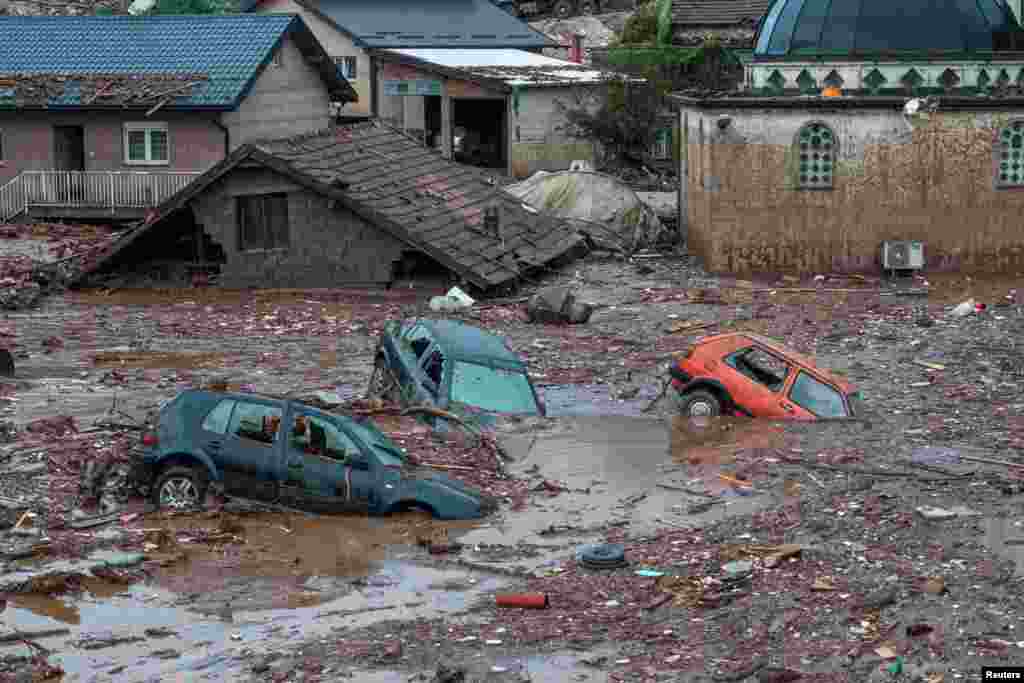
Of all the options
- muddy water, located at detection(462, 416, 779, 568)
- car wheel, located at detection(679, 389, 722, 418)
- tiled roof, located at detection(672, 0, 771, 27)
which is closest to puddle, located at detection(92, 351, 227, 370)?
muddy water, located at detection(462, 416, 779, 568)

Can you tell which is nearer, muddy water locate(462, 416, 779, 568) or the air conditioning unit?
muddy water locate(462, 416, 779, 568)

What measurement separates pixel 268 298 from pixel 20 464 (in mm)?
13107

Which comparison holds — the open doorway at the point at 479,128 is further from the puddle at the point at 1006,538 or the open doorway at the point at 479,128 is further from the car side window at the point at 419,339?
the puddle at the point at 1006,538

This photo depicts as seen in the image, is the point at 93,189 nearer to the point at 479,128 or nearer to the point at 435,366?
the point at 479,128

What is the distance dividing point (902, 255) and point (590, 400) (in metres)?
12.8

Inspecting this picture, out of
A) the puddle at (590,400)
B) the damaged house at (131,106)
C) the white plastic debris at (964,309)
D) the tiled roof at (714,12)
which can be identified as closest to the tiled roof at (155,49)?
the damaged house at (131,106)

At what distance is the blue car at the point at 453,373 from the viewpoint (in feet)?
61.2

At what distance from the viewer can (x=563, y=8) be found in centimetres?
7375

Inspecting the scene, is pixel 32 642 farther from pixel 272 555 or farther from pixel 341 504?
pixel 341 504

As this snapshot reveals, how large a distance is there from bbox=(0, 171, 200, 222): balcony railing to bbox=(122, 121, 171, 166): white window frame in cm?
70

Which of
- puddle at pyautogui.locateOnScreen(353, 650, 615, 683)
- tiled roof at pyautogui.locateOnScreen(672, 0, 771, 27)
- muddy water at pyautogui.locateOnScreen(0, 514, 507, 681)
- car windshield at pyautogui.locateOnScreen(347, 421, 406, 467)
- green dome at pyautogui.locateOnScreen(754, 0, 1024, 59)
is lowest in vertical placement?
puddle at pyautogui.locateOnScreen(353, 650, 615, 683)

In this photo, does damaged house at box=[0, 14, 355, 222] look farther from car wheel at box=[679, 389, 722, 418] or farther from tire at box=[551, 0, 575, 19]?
tire at box=[551, 0, 575, 19]

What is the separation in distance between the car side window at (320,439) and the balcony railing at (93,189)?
23396mm

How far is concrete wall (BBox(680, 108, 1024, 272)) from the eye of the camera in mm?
32031
